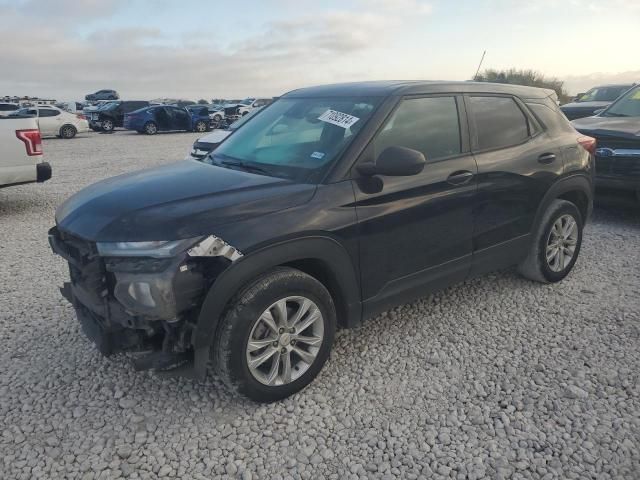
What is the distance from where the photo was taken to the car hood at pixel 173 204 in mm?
2602

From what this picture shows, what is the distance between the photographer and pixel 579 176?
4547 millimetres

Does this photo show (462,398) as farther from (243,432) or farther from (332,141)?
(332,141)

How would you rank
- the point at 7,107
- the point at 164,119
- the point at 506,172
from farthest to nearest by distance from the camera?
the point at 164,119 < the point at 7,107 < the point at 506,172

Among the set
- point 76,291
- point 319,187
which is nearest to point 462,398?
point 319,187

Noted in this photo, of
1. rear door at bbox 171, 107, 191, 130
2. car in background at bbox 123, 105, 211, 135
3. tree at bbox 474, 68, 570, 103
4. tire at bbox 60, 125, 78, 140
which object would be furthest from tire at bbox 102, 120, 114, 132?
tree at bbox 474, 68, 570, 103

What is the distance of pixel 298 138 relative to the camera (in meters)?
3.51

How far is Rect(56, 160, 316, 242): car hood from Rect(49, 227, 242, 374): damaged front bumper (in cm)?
8

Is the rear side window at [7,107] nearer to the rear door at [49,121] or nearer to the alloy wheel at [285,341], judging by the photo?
the rear door at [49,121]

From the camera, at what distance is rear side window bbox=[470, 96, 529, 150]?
384 centimetres

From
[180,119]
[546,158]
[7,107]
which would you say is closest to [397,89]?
[546,158]

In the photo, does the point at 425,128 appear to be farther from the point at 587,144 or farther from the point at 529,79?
the point at 529,79

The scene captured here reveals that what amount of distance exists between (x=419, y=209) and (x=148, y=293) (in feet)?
5.80

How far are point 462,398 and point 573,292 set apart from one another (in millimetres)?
2079

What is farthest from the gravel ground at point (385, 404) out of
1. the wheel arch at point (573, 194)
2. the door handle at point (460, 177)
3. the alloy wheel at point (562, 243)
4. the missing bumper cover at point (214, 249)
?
the door handle at point (460, 177)
